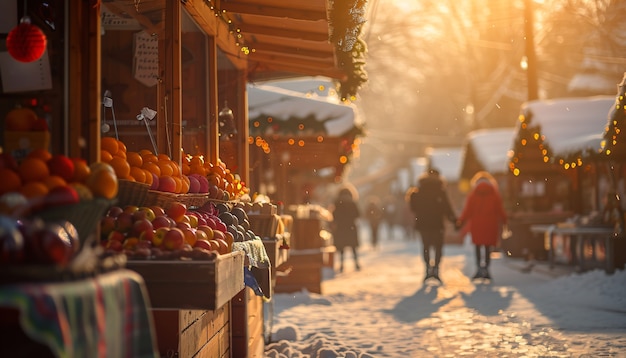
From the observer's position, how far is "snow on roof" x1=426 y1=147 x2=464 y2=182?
1597 inches

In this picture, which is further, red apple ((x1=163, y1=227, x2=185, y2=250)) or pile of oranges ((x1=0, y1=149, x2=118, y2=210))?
red apple ((x1=163, y1=227, x2=185, y2=250))

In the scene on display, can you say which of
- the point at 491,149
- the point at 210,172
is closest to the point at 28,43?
the point at 210,172

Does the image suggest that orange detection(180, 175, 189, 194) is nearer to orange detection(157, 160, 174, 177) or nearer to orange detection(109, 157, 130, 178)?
orange detection(157, 160, 174, 177)

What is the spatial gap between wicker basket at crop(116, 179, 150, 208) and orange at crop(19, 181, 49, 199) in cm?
117

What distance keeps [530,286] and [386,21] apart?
753 inches

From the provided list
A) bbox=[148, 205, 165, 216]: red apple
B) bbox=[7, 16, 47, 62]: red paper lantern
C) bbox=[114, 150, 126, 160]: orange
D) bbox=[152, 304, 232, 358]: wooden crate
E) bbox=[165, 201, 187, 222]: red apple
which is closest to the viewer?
bbox=[7, 16, 47, 62]: red paper lantern

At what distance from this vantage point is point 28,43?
4.01m

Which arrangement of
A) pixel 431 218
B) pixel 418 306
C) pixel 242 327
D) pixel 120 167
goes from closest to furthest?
1. pixel 120 167
2. pixel 242 327
3. pixel 418 306
4. pixel 431 218

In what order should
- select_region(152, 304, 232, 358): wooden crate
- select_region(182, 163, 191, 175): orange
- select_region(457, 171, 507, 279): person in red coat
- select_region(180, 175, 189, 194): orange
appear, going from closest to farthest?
select_region(152, 304, 232, 358): wooden crate
select_region(180, 175, 189, 194): orange
select_region(182, 163, 191, 175): orange
select_region(457, 171, 507, 279): person in red coat

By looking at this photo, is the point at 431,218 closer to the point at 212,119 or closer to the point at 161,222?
the point at 212,119

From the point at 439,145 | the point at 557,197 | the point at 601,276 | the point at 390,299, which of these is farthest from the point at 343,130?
the point at 439,145

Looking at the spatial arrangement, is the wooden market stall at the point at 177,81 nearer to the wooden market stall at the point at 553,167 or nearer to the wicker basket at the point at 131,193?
the wicker basket at the point at 131,193

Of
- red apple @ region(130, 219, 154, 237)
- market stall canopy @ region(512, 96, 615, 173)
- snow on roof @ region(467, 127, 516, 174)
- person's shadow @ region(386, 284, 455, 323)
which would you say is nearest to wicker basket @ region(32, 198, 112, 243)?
red apple @ region(130, 219, 154, 237)

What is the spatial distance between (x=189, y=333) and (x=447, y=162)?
38.1 m
